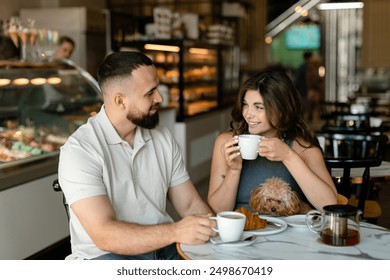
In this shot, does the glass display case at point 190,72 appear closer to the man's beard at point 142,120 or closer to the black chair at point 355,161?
the black chair at point 355,161

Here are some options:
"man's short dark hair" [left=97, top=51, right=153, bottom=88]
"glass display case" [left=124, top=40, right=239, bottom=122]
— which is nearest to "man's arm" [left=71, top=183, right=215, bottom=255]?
"man's short dark hair" [left=97, top=51, right=153, bottom=88]

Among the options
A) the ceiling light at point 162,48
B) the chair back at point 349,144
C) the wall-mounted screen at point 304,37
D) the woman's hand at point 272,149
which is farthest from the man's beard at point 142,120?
the wall-mounted screen at point 304,37

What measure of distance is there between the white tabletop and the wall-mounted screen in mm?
12690

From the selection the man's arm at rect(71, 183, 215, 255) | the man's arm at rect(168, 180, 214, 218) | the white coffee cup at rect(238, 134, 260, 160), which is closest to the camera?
the man's arm at rect(71, 183, 215, 255)

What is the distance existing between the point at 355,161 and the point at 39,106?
89.6 inches

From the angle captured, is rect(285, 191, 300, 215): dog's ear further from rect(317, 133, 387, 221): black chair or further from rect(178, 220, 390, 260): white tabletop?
rect(317, 133, 387, 221): black chair

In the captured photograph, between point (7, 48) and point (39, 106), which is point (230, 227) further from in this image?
point (7, 48)

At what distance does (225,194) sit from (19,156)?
169 cm

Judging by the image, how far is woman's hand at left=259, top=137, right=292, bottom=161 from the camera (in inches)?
79.7

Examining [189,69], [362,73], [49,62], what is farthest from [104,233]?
[362,73]

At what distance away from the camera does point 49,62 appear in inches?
163

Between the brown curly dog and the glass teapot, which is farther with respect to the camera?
the brown curly dog

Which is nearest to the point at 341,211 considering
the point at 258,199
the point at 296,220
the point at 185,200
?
the point at 296,220

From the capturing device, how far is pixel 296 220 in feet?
6.39
